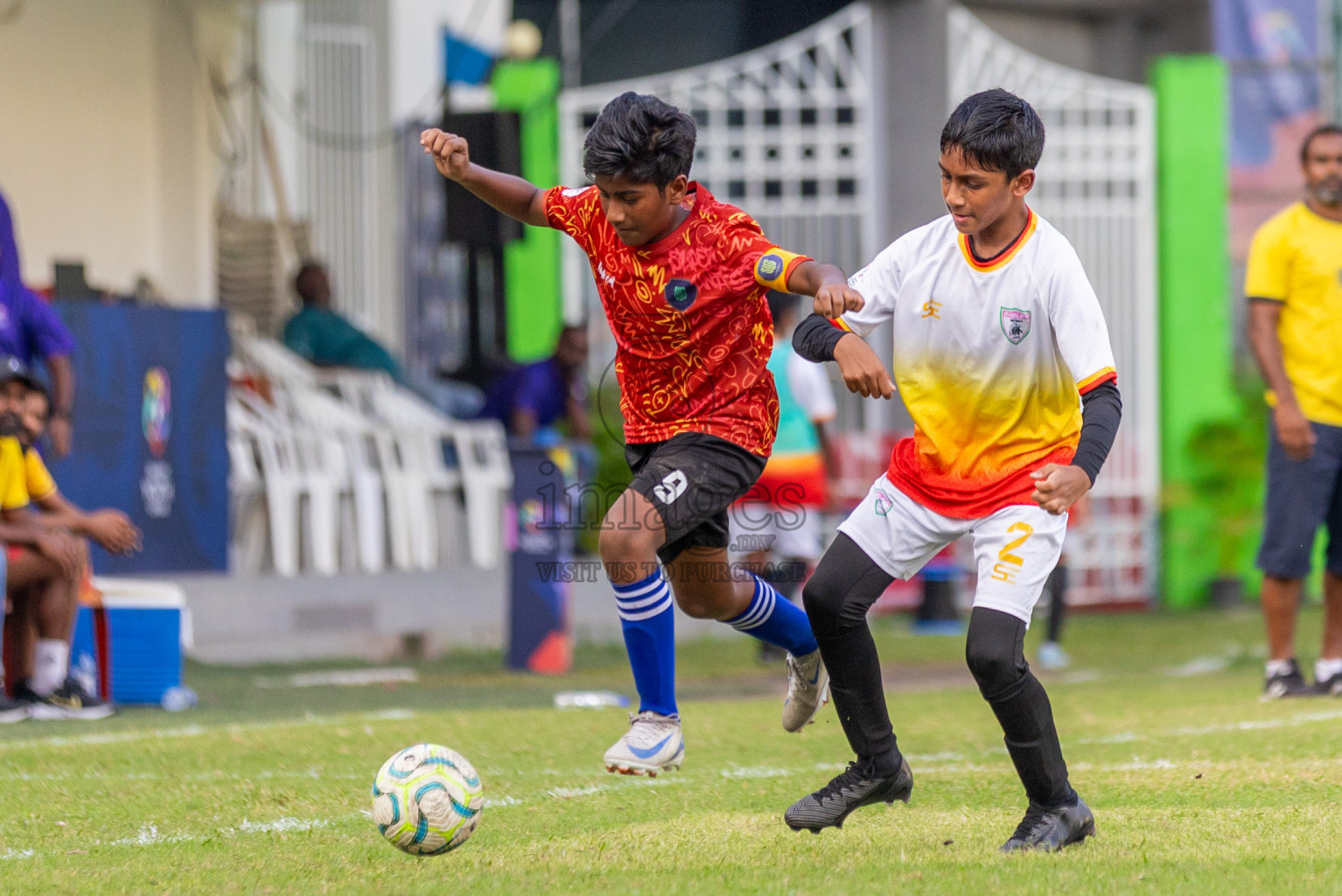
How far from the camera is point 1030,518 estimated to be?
14.3 ft

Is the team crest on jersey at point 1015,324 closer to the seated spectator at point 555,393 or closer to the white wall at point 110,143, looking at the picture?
the seated spectator at point 555,393

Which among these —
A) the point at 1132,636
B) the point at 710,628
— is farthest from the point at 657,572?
the point at 1132,636

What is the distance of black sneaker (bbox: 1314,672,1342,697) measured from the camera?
25.4ft

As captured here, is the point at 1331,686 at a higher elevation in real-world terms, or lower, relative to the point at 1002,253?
lower

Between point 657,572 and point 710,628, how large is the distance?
7.08m

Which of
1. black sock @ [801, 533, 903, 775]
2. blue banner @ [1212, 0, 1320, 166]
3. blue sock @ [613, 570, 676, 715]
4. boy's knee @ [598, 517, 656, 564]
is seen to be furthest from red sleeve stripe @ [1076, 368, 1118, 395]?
blue banner @ [1212, 0, 1320, 166]

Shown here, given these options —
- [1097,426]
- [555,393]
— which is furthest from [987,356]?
[555,393]

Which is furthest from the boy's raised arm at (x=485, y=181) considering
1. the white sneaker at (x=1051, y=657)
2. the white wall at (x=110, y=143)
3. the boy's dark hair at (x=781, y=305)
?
the white wall at (x=110, y=143)

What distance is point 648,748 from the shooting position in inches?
196

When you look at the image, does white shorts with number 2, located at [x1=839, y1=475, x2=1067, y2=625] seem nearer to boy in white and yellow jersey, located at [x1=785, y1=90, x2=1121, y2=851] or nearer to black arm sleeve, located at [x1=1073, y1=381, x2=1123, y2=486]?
boy in white and yellow jersey, located at [x1=785, y1=90, x2=1121, y2=851]

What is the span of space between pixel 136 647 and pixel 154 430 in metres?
2.76

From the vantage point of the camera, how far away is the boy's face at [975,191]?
4.38 m

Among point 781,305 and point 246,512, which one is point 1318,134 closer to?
point 781,305

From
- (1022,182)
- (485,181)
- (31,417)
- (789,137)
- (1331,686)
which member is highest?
(789,137)
